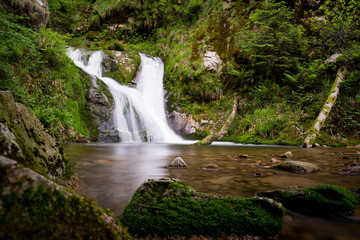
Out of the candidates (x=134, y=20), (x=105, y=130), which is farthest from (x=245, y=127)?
(x=134, y=20)

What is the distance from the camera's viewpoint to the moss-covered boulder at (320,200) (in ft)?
7.38

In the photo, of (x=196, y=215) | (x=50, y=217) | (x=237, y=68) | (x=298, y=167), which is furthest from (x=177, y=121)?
(x=50, y=217)

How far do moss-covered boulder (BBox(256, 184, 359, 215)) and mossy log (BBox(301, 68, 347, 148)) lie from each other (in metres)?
8.36

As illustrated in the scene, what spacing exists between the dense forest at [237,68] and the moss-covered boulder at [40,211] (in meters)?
6.87

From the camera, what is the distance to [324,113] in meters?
10.1

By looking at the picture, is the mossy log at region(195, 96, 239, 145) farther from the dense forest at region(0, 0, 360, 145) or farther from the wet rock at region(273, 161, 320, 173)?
the wet rock at region(273, 161, 320, 173)

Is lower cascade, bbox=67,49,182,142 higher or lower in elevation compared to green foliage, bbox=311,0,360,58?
lower

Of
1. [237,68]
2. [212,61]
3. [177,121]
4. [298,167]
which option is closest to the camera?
[298,167]

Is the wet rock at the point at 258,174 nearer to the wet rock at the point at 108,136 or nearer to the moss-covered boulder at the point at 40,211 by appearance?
the moss-covered boulder at the point at 40,211

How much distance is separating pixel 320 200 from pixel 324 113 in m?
9.68

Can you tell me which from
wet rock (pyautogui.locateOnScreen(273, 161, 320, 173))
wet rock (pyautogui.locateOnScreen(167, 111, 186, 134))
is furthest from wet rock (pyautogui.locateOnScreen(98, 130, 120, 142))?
wet rock (pyautogui.locateOnScreen(273, 161, 320, 173))

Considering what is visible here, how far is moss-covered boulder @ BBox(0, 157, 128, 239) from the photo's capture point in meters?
0.79

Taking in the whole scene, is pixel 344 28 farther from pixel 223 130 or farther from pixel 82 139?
pixel 82 139

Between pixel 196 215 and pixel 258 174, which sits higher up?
pixel 196 215
